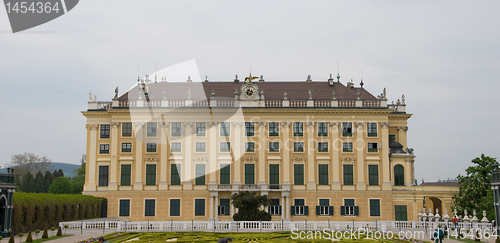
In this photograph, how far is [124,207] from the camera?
64.1 metres

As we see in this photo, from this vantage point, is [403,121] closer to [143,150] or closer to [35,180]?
[143,150]

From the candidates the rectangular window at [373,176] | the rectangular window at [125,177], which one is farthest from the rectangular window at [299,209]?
the rectangular window at [125,177]

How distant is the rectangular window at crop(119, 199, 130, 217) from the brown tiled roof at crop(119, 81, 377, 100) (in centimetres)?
1270

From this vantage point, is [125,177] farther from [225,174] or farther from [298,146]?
[298,146]

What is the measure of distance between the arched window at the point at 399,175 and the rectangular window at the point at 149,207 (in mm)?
29395

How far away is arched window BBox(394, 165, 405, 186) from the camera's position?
65938mm

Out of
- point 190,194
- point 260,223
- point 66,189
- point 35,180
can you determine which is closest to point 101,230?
point 260,223

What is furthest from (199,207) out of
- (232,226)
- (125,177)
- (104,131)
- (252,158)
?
(232,226)

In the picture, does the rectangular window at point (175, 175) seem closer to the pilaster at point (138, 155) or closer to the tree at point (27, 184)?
the pilaster at point (138, 155)

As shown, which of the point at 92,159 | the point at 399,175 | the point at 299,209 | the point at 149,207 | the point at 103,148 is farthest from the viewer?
the point at 92,159

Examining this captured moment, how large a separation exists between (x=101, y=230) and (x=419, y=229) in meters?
26.7

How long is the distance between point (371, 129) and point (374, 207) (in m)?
9.41

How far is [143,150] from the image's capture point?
65500mm

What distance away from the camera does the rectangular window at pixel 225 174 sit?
64812mm
